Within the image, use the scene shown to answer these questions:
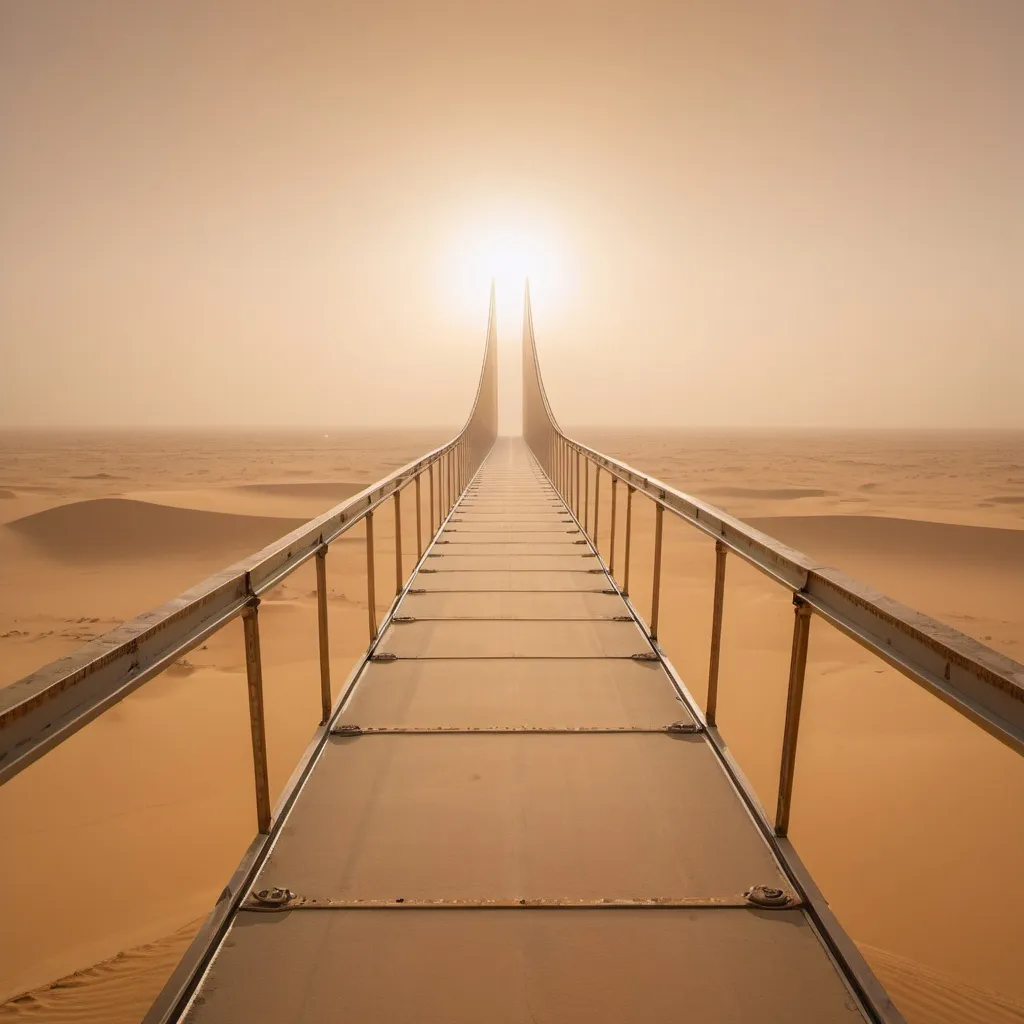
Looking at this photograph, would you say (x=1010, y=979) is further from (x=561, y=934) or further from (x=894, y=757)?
(x=561, y=934)

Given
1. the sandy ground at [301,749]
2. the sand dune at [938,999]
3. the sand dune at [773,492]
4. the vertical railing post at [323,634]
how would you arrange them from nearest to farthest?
the vertical railing post at [323,634] → the sand dune at [938,999] → the sandy ground at [301,749] → the sand dune at [773,492]

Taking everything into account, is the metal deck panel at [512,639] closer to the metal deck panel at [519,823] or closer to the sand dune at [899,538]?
the metal deck panel at [519,823]

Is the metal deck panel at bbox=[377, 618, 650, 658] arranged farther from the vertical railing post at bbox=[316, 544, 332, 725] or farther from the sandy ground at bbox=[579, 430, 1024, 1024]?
the sandy ground at bbox=[579, 430, 1024, 1024]

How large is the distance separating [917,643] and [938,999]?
90.3 inches

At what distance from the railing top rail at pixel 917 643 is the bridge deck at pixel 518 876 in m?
0.68

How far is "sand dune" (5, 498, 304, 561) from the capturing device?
13297 millimetres

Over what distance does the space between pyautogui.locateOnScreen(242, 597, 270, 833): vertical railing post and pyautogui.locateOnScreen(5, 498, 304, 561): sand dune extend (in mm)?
11921

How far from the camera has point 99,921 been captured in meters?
3.16

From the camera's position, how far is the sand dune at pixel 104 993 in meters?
2.46

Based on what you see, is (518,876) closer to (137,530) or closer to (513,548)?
(513,548)

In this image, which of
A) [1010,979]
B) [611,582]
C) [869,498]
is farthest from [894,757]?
[869,498]

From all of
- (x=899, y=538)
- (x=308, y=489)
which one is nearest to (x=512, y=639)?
(x=899, y=538)

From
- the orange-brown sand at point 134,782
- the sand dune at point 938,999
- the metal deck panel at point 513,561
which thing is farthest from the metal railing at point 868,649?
the metal deck panel at point 513,561

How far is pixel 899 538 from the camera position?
45.6 ft
